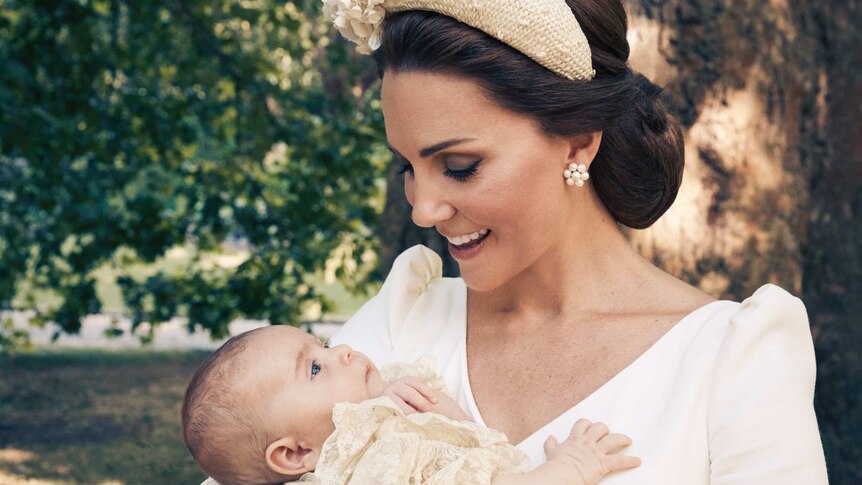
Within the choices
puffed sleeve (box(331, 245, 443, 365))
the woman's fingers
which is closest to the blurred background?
puffed sleeve (box(331, 245, 443, 365))

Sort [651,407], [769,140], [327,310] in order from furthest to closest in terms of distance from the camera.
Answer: [327,310] < [769,140] < [651,407]

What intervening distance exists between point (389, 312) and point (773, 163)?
167 centimetres

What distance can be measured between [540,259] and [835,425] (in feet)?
7.54

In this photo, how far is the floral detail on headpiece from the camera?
90.8 inches

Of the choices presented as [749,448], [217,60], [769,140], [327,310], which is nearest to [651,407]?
[749,448]

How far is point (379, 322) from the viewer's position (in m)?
2.64

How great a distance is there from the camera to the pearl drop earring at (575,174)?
90.5 inches

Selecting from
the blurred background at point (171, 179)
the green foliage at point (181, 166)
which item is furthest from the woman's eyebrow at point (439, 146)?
the green foliage at point (181, 166)

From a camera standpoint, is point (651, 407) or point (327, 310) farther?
point (327, 310)

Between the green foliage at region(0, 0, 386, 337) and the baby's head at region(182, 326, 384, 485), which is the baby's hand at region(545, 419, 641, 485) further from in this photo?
the green foliage at region(0, 0, 386, 337)

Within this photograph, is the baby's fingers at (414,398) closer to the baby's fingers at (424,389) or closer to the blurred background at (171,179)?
the baby's fingers at (424,389)

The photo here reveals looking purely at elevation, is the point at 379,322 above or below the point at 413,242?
below

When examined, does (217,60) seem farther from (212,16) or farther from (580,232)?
(580,232)

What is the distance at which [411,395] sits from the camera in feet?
7.09
